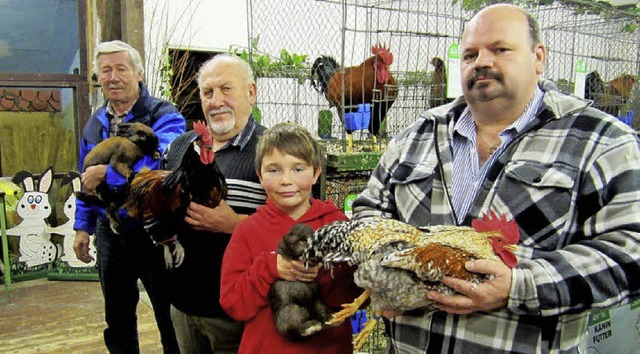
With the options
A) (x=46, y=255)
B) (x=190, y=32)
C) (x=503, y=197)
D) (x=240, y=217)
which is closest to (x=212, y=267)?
(x=240, y=217)

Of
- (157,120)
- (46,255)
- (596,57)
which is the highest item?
(596,57)

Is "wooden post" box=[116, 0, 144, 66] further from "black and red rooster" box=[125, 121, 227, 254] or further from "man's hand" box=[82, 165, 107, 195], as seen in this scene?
"black and red rooster" box=[125, 121, 227, 254]

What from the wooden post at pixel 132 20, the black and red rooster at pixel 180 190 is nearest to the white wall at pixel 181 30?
the wooden post at pixel 132 20

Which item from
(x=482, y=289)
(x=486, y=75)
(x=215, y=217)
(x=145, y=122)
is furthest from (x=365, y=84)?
(x=482, y=289)

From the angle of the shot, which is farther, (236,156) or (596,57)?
(596,57)

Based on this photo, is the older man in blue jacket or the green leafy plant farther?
the green leafy plant

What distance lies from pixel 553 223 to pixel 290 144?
3.37 feet

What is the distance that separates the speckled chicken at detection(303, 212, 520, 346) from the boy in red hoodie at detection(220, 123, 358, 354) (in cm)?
17

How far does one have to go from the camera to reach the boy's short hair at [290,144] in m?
1.99

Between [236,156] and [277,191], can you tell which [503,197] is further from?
[236,156]

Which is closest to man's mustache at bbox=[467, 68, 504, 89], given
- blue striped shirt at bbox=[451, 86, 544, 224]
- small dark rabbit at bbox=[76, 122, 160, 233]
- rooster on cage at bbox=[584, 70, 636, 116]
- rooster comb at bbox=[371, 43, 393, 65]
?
blue striped shirt at bbox=[451, 86, 544, 224]

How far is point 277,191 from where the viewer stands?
77.3 inches

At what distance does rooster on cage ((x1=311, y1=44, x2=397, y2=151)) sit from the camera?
4105 millimetres

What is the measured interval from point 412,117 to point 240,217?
2.52 metres
